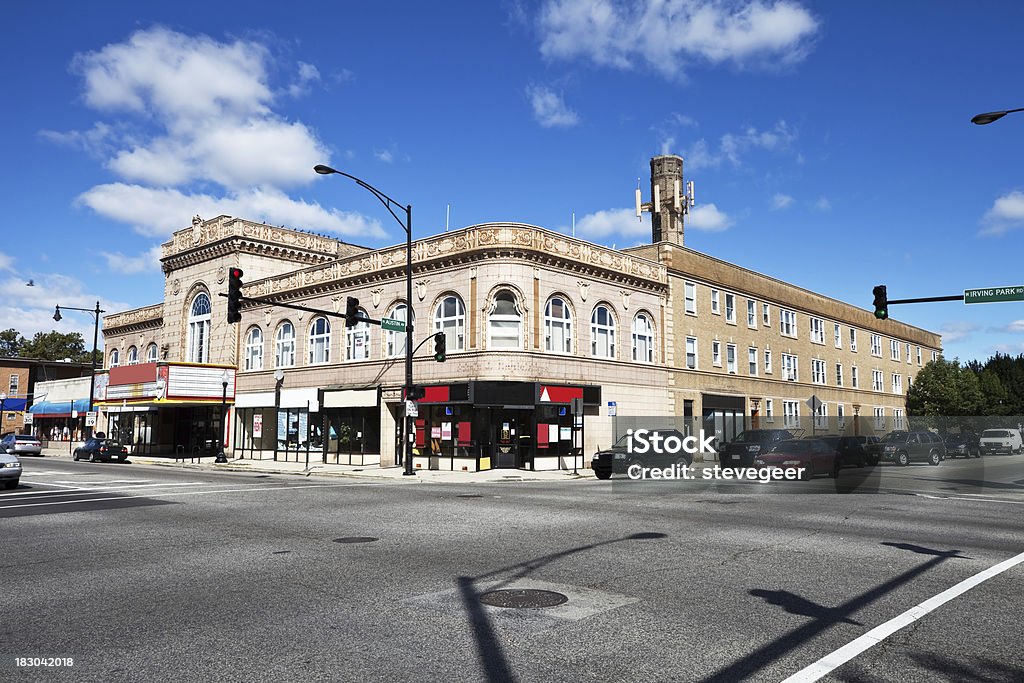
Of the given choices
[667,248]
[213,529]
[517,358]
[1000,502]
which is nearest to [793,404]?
[667,248]

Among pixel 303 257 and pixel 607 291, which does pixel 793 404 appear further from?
pixel 303 257

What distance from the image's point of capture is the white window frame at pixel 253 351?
47875 mm

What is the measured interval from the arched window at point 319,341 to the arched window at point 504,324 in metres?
11.9

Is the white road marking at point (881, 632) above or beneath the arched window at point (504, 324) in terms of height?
beneath

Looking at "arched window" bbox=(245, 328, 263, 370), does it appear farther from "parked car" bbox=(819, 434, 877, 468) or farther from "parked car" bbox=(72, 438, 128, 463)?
"parked car" bbox=(819, 434, 877, 468)

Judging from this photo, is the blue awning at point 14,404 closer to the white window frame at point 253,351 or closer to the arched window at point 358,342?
the white window frame at point 253,351

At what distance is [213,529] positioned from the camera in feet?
43.2

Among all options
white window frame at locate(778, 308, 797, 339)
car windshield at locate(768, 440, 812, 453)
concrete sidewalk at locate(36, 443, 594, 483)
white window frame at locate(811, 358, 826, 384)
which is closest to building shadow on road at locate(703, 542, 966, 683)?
car windshield at locate(768, 440, 812, 453)

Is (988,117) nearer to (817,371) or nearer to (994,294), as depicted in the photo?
(994,294)

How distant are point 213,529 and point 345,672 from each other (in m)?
8.73

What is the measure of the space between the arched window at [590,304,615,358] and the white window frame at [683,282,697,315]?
6570 mm

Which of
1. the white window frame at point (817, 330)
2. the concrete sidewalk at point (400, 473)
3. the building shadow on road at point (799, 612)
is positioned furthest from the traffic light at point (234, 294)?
the white window frame at point (817, 330)

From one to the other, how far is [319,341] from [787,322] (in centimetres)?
3230

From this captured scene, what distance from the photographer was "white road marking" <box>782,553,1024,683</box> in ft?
17.8
